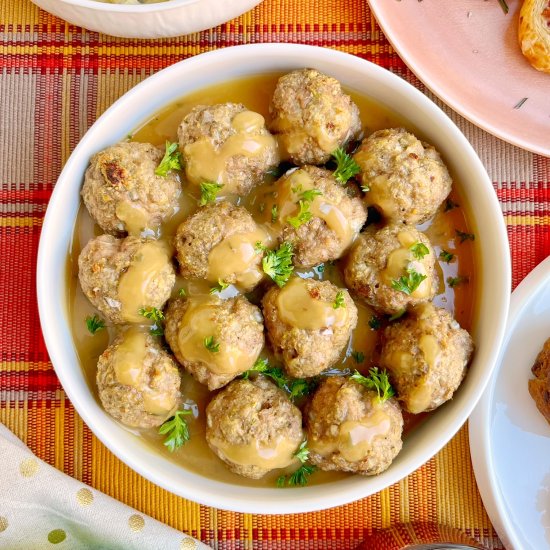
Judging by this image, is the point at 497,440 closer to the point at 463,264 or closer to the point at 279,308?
the point at 463,264

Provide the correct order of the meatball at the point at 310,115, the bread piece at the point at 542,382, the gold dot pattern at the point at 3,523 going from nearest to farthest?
the meatball at the point at 310,115 < the bread piece at the point at 542,382 < the gold dot pattern at the point at 3,523

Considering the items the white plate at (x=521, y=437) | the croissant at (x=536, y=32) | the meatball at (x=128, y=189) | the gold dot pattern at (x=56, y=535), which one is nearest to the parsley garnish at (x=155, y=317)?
the meatball at (x=128, y=189)

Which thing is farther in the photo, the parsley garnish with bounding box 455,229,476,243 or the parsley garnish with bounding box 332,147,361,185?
the parsley garnish with bounding box 455,229,476,243

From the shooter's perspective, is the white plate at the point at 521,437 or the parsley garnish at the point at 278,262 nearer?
the parsley garnish at the point at 278,262

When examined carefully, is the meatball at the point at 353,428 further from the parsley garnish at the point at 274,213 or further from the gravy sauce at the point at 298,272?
the parsley garnish at the point at 274,213

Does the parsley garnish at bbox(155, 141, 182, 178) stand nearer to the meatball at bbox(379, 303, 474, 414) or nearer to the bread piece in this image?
the meatball at bbox(379, 303, 474, 414)

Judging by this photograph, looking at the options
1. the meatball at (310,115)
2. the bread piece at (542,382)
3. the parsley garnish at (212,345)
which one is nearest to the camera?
the parsley garnish at (212,345)

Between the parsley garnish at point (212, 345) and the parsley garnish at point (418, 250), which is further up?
the parsley garnish at point (418, 250)

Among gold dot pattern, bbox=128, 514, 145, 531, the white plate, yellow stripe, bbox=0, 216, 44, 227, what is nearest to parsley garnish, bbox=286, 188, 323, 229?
the white plate
